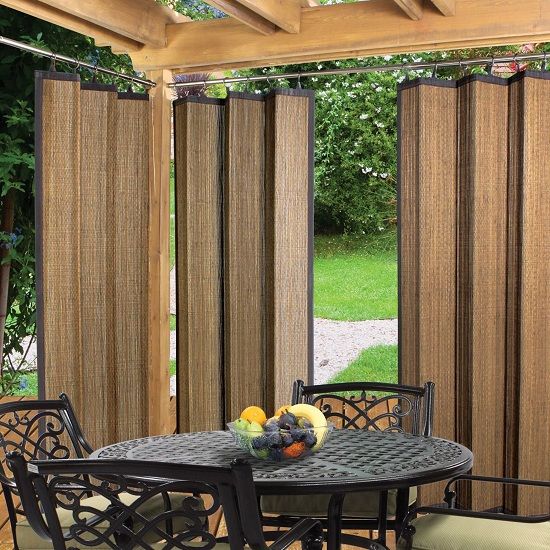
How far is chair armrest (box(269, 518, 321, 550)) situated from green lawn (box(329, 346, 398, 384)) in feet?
21.0

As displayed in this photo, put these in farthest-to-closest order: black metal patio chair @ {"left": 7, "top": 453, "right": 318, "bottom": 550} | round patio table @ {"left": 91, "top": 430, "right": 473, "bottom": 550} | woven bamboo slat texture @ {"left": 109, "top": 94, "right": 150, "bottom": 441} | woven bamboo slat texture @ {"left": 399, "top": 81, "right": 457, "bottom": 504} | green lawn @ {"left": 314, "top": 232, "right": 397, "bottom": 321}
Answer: green lawn @ {"left": 314, "top": 232, "right": 397, "bottom": 321} < woven bamboo slat texture @ {"left": 109, "top": 94, "right": 150, "bottom": 441} < woven bamboo slat texture @ {"left": 399, "top": 81, "right": 457, "bottom": 504} < round patio table @ {"left": 91, "top": 430, "right": 473, "bottom": 550} < black metal patio chair @ {"left": 7, "top": 453, "right": 318, "bottom": 550}

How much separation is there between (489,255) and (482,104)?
64cm

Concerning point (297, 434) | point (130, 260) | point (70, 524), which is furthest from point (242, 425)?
point (130, 260)

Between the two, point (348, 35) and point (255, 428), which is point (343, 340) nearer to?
point (348, 35)

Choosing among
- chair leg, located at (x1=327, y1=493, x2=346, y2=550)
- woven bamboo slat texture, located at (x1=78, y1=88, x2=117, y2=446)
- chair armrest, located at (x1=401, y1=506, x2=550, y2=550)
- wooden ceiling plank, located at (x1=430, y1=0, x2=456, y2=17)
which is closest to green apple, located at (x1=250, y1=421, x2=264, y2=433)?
chair leg, located at (x1=327, y1=493, x2=346, y2=550)

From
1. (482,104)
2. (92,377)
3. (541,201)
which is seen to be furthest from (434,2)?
(92,377)

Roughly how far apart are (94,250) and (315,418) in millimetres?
1775

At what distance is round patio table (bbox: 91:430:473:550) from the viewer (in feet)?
7.46

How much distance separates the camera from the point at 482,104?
12.8 ft

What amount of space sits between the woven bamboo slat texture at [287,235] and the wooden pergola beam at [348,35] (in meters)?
0.24

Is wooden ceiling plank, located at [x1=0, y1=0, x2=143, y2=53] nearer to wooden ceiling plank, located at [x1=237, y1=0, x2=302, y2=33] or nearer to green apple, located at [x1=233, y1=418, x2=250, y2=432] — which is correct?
wooden ceiling plank, located at [x1=237, y1=0, x2=302, y2=33]

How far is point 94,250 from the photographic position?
13.3 ft

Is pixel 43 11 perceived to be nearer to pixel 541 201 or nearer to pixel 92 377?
pixel 92 377

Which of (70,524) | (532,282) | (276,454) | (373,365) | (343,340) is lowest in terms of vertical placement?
(373,365)
